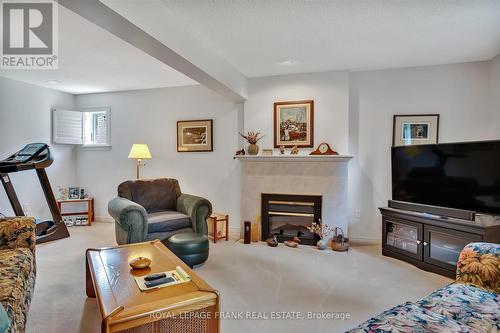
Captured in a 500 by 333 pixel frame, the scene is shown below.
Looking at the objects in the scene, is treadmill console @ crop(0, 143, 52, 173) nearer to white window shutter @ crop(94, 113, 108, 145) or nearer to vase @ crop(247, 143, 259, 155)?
white window shutter @ crop(94, 113, 108, 145)

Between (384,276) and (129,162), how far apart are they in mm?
4471

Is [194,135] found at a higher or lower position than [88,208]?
higher

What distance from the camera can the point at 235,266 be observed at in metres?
3.14

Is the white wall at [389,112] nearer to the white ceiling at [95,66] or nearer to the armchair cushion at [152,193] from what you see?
the armchair cushion at [152,193]

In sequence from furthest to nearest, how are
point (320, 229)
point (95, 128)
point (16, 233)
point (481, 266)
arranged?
1. point (95, 128)
2. point (320, 229)
3. point (16, 233)
4. point (481, 266)

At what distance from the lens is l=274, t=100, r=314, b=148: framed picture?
4141 mm

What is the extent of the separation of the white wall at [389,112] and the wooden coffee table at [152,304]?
3083mm

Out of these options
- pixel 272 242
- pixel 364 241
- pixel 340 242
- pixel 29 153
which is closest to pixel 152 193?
pixel 29 153

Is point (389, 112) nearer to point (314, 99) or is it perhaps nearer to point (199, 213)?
point (314, 99)

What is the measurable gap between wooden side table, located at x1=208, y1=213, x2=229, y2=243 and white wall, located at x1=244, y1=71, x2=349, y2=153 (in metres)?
1.26

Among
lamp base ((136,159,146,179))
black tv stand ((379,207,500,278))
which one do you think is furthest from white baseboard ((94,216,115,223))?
black tv stand ((379,207,500,278))

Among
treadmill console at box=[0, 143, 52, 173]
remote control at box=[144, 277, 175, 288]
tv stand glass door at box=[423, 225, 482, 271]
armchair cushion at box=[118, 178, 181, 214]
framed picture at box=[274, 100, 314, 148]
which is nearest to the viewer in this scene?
remote control at box=[144, 277, 175, 288]

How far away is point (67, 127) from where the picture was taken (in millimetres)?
5145

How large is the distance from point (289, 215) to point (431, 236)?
1.79 m
